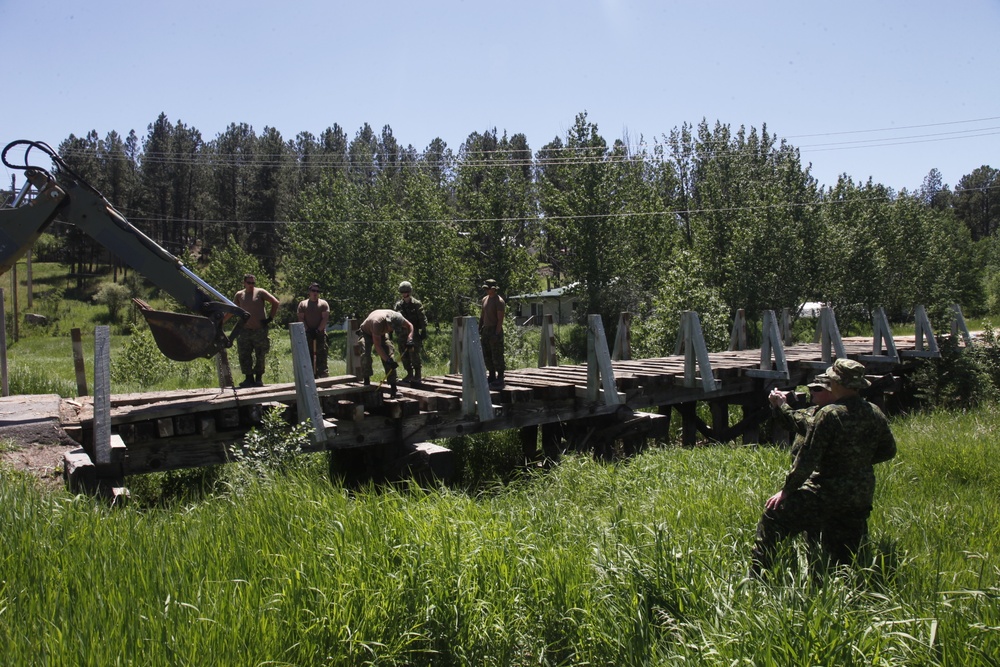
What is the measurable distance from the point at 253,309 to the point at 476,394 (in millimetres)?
3644

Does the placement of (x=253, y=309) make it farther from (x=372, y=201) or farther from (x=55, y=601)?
(x=372, y=201)

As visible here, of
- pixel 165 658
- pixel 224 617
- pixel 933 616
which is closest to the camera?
pixel 165 658

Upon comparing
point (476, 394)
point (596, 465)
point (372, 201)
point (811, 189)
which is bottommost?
point (596, 465)

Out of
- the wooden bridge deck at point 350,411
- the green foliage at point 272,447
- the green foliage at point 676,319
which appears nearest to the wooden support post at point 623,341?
the wooden bridge deck at point 350,411

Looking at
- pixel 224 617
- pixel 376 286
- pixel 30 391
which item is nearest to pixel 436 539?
pixel 224 617

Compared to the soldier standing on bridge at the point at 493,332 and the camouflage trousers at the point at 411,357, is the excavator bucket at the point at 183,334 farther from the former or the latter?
the soldier standing on bridge at the point at 493,332

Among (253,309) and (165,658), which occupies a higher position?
(253,309)

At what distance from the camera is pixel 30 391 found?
38.5ft

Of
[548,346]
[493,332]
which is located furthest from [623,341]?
[493,332]

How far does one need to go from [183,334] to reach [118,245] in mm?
1339

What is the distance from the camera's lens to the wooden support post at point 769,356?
38.7ft

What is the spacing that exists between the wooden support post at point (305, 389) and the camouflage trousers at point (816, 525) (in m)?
4.00

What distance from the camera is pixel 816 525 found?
187 inches

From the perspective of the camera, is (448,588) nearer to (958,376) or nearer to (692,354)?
(692,354)
